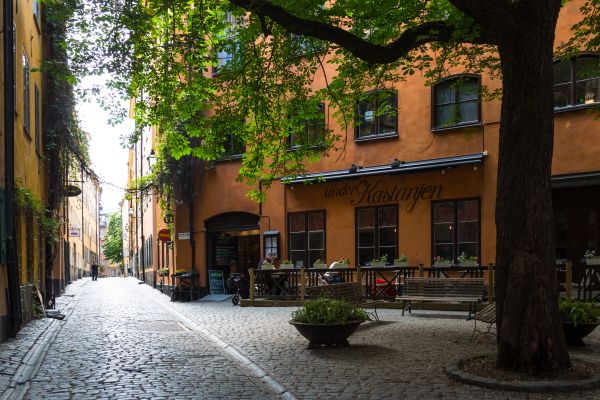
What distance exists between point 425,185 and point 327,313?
963 cm

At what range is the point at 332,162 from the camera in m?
19.9

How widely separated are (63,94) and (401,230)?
1112 centimetres

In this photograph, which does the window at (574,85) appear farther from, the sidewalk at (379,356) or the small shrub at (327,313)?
the small shrub at (327,313)

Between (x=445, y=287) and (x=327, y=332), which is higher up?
(x=445, y=287)

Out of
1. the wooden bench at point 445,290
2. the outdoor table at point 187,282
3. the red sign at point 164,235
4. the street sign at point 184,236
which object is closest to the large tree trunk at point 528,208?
the wooden bench at point 445,290

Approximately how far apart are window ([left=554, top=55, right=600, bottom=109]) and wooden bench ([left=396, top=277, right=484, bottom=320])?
621 cm

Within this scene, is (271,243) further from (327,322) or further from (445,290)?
(327,322)

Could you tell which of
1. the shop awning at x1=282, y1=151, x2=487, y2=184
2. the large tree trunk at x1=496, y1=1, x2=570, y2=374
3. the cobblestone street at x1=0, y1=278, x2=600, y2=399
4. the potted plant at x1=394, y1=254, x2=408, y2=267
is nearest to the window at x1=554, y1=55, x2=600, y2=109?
the shop awning at x1=282, y1=151, x2=487, y2=184

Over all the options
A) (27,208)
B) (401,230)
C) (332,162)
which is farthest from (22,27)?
(401,230)

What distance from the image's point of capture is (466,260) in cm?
1627

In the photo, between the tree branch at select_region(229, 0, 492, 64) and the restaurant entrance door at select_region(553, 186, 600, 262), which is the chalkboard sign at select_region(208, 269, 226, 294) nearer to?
the restaurant entrance door at select_region(553, 186, 600, 262)

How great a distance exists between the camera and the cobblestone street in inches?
259

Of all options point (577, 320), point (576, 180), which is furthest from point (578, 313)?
point (576, 180)

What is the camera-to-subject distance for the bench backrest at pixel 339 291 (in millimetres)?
10922
